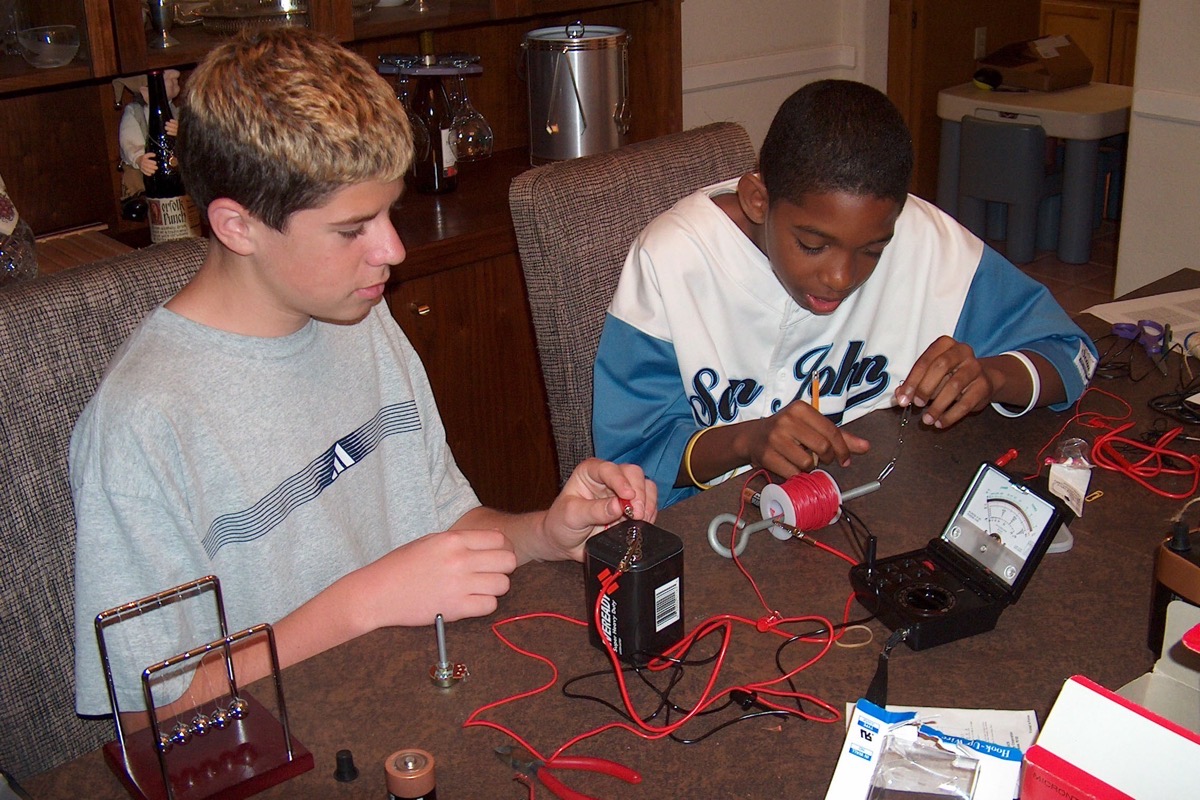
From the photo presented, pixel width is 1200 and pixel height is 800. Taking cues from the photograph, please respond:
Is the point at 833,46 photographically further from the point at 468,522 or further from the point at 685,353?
the point at 468,522

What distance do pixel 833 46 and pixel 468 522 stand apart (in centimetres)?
307

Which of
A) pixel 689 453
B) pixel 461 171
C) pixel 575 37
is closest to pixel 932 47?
pixel 575 37

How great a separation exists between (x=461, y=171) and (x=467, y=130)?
157mm

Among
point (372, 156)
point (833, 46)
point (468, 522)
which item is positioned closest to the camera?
point (372, 156)

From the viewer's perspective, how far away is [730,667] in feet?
3.67

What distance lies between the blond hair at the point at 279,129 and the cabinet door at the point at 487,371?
1.06 meters

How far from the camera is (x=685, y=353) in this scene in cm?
165

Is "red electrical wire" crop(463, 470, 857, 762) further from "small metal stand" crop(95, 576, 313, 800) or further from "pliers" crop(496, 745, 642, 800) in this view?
"small metal stand" crop(95, 576, 313, 800)

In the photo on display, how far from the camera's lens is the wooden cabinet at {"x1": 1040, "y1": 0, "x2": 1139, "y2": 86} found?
18.0ft

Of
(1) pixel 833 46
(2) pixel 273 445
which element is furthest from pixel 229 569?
(1) pixel 833 46

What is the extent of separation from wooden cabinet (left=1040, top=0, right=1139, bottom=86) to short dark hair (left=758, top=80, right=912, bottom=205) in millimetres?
4568

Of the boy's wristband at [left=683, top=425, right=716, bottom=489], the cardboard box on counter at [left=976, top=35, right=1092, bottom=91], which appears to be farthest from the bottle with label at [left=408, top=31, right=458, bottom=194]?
the cardboard box on counter at [left=976, top=35, right=1092, bottom=91]

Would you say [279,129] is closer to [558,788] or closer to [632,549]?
[632,549]

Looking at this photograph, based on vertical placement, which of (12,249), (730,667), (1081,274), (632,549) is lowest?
(1081,274)
